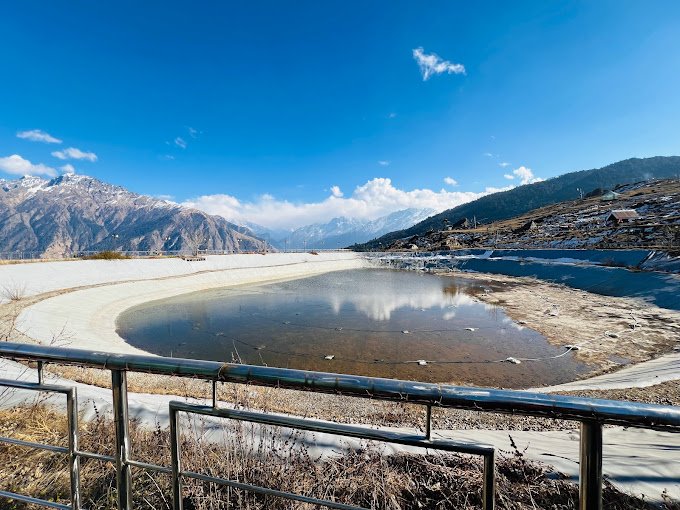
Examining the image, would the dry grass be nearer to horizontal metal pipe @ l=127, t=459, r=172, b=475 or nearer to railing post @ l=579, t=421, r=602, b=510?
horizontal metal pipe @ l=127, t=459, r=172, b=475

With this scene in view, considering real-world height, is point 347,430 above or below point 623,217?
below

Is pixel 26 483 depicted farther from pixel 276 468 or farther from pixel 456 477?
pixel 456 477

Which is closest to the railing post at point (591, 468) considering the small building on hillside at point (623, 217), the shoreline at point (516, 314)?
the shoreline at point (516, 314)

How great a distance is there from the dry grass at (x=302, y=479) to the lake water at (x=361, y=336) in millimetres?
6768

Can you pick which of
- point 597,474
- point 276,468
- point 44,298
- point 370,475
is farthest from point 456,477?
point 44,298

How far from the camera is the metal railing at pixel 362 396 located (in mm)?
1119

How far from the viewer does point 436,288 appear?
1147 inches

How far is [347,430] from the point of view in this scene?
4.79 feet

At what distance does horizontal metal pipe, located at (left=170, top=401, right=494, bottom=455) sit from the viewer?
1277 mm

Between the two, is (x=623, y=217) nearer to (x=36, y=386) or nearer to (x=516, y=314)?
(x=516, y=314)

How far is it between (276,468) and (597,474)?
2464 mm

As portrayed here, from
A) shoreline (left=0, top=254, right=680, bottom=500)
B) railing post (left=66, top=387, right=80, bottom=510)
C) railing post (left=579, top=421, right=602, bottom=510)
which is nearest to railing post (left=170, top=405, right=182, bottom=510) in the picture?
railing post (left=66, top=387, right=80, bottom=510)

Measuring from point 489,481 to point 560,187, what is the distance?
185m

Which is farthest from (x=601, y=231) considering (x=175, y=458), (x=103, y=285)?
(x=103, y=285)
